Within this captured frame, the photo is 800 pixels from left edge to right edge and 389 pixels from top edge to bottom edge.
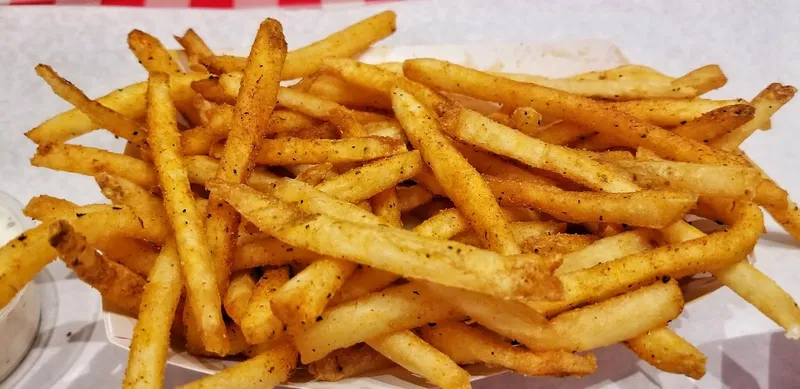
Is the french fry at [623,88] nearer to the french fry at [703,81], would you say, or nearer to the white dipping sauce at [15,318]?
the french fry at [703,81]

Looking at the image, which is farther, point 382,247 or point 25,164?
point 25,164

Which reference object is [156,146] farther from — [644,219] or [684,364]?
[684,364]

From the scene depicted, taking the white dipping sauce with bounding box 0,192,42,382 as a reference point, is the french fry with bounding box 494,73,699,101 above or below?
above

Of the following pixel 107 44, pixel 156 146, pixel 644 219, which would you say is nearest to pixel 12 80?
pixel 107 44

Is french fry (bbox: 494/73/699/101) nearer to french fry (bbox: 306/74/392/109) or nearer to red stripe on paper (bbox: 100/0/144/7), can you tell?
french fry (bbox: 306/74/392/109)

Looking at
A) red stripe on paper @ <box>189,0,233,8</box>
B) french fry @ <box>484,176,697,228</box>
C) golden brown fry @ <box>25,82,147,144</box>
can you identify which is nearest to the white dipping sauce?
golden brown fry @ <box>25,82,147,144</box>

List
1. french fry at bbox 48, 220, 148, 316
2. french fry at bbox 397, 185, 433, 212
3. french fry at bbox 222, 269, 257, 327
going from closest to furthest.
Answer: french fry at bbox 48, 220, 148, 316 → french fry at bbox 222, 269, 257, 327 → french fry at bbox 397, 185, 433, 212
